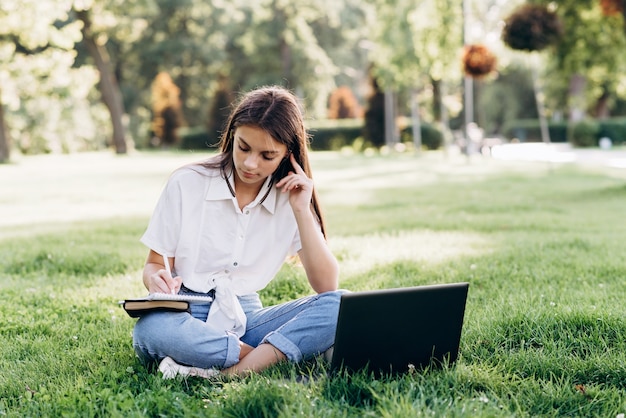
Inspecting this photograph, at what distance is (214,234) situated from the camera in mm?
3027

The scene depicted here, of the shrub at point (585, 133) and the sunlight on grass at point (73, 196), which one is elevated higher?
the shrub at point (585, 133)

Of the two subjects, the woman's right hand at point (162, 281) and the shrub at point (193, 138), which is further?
the shrub at point (193, 138)

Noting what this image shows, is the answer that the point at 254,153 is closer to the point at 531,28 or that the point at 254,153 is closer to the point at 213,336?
the point at 213,336

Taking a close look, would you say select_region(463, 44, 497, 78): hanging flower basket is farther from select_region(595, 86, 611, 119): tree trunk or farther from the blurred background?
select_region(595, 86, 611, 119): tree trunk

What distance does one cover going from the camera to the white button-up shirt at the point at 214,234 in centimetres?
297

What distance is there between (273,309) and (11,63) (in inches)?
776

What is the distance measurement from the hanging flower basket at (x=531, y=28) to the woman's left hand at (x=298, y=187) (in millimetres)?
7750

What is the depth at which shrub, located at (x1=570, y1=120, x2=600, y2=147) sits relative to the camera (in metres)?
33.3

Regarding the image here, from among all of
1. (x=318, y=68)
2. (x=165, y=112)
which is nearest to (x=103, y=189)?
(x=318, y=68)

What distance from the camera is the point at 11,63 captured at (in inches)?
796

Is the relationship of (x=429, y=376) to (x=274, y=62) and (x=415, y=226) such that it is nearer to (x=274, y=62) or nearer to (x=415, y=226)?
(x=415, y=226)

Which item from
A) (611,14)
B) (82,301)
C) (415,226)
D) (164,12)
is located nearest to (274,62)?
(164,12)

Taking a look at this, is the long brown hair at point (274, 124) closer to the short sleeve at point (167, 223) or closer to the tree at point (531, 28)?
the short sleeve at point (167, 223)

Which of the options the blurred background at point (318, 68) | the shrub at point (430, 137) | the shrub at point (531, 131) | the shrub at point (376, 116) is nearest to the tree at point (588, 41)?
the blurred background at point (318, 68)
